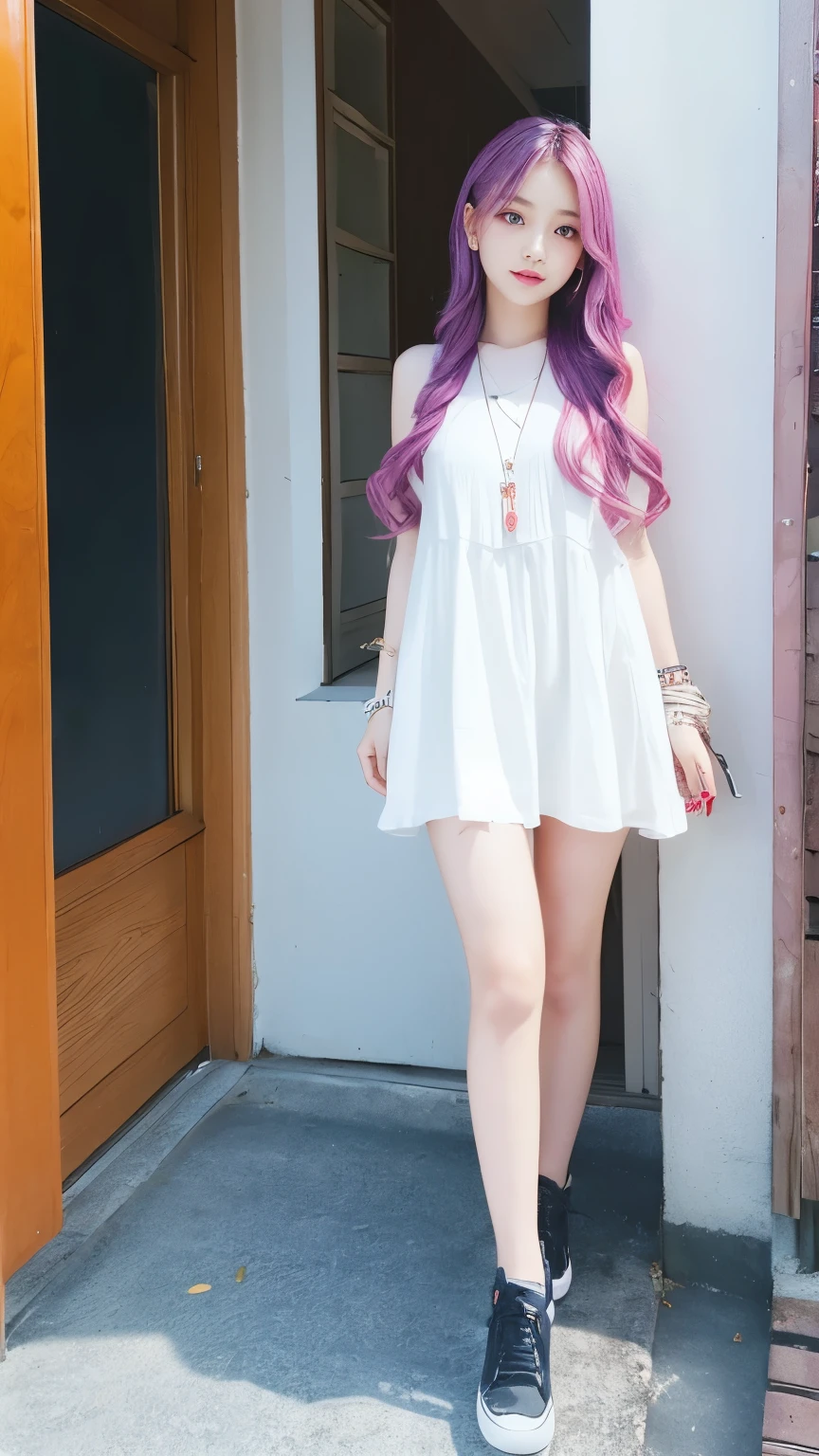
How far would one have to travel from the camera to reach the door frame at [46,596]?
1817mm

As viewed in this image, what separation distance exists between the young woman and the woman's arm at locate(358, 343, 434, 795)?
5 cm

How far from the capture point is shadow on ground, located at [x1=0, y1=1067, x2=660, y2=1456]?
5.70 ft

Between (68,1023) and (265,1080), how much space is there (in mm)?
613

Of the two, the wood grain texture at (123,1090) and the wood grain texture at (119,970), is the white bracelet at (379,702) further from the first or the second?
the wood grain texture at (123,1090)

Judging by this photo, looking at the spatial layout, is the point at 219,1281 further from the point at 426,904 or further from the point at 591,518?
the point at 591,518

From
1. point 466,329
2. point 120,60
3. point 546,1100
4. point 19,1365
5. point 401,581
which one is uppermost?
point 120,60

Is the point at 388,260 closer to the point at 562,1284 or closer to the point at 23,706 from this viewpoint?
the point at 23,706

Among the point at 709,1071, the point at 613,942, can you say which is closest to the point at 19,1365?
the point at 709,1071

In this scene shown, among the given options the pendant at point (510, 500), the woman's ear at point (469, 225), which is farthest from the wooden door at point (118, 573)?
the pendant at point (510, 500)

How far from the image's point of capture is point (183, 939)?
9.06 feet

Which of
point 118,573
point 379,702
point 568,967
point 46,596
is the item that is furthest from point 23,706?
point 568,967

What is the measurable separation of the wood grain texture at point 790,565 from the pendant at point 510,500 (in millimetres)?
397

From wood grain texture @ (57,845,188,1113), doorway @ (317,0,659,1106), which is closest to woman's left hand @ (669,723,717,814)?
doorway @ (317,0,659,1106)

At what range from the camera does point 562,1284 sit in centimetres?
199
